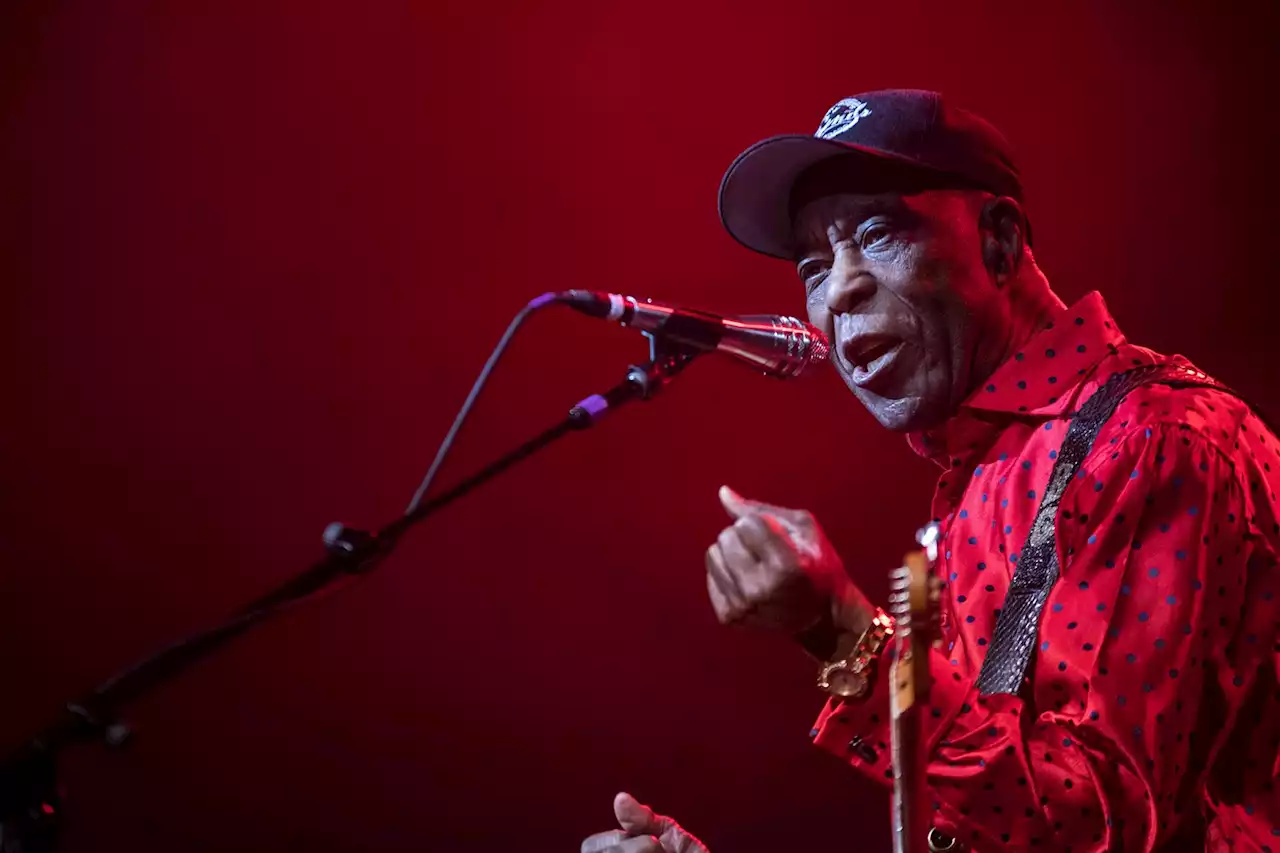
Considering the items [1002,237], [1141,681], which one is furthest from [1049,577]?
[1002,237]

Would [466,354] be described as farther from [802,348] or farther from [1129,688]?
[1129,688]

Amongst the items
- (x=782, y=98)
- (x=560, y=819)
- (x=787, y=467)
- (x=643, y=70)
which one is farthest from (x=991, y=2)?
(x=560, y=819)

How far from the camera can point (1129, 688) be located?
1.70 meters

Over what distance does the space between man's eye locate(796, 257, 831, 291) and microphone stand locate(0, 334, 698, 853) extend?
3.05 feet

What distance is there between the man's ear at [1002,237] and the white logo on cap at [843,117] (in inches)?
13.5

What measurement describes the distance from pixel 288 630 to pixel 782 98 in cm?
243

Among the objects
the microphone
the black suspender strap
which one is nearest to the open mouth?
the microphone

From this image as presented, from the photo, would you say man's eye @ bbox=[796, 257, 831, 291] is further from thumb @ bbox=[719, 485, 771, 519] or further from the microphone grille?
thumb @ bbox=[719, 485, 771, 519]

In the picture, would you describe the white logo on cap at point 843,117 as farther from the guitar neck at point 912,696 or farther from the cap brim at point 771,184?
the guitar neck at point 912,696

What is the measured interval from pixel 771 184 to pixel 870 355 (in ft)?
1.66

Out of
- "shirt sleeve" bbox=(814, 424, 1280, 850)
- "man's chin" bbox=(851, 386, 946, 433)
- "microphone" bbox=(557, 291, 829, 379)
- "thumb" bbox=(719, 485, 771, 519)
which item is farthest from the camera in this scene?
"man's chin" bbox=(851, 386, 946, 433)

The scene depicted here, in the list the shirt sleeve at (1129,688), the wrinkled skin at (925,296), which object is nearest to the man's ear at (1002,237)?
the wrinkled skin at (925,296)

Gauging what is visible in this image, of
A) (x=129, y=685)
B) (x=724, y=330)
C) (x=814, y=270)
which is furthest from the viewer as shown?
(x=814, y=270)

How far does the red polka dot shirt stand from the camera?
1.70 meters
